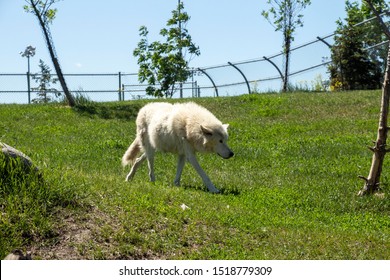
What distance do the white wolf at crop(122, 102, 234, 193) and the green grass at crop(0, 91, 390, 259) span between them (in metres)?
0.60

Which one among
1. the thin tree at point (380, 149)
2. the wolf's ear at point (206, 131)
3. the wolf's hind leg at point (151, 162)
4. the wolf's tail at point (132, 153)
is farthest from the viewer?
the wolf's tail at point (132, 153)

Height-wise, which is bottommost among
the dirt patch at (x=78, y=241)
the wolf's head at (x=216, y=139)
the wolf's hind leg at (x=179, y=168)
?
the dirt patch at (x=78, y=241)

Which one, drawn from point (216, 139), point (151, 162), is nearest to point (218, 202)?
point (216, 139)

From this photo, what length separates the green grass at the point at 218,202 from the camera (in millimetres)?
8031

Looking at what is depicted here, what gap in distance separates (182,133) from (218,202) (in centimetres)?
237

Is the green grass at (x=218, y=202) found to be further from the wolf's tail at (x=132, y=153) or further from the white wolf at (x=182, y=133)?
the white wolf at (x=182, y=133)

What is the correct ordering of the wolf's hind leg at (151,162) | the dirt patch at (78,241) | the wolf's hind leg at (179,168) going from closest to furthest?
1. the dirt patch at (78,241)
2. the wolf's hind leg at (179,168)
3. the wolf's hind leg at (151,162)

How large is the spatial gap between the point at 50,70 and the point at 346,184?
83.0 feet

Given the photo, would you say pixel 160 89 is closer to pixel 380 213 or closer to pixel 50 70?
pixel 50 70

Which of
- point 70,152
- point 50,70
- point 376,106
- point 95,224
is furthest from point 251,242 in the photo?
point 50,70

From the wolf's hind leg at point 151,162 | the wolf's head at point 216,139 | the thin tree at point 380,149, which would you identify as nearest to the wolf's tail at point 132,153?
the wolf's hind leg at point 151,162

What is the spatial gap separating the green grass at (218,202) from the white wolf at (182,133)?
0.60m

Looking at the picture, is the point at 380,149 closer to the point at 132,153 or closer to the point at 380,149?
the point at 380,149

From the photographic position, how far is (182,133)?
12781mm
